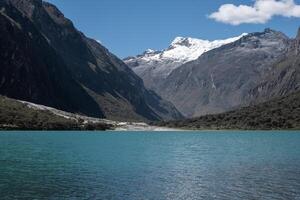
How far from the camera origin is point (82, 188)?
71375 millimetres

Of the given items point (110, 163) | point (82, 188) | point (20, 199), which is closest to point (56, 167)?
point (110, 163)

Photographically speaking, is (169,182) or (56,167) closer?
(169,182)

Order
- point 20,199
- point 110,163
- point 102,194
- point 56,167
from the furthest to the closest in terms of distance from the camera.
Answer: point 110,163 < point 56,167 < point 102,194 < point 20,199

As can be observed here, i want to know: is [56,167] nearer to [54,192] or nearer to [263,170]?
[54,192]

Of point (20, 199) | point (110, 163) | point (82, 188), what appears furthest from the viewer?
point (110, 163)

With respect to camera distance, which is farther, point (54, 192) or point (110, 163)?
point (110, 163)

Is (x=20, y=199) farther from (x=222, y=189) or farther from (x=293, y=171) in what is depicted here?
(x=293, y=171)

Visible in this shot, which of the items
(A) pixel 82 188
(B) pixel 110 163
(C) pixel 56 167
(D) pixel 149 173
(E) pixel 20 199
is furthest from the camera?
(B) pixel 110 163

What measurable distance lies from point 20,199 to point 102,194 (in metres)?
10.4

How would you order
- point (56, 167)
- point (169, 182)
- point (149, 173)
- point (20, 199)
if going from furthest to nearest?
1. point (56, 167)
2. point (149, 173)
3. point (169, 182)
4. point (20, 199)

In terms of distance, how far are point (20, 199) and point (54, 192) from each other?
629 centimetres

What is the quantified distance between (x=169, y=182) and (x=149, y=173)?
37.4 feet

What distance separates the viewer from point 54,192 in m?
67.8

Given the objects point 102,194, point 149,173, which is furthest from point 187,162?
point 102,194
